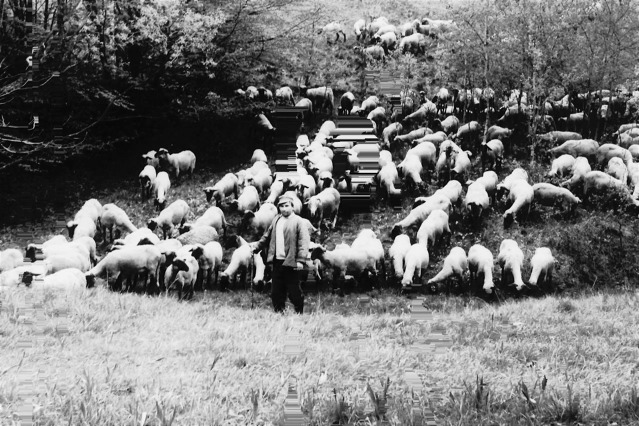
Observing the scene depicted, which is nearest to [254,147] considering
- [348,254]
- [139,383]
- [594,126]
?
[348,254]

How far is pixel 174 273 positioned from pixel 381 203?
6.57 metres

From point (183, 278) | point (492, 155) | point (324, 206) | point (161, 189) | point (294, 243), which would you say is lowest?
point (183, 278)

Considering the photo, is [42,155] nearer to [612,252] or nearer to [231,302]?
[231,302]

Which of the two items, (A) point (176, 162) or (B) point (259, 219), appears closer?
(B) point (259, 219)

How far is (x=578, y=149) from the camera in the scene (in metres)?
16.6

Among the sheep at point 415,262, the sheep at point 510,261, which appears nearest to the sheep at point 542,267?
the sheep at point 510,261

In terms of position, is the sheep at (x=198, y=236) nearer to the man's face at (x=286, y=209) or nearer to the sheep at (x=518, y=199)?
the man's face at (x=286, y=209)

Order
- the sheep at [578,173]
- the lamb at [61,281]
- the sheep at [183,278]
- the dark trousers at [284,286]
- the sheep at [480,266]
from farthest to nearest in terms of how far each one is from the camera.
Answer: the sheep at [578,173], the sheep at [480,266], the sheep at [183,278], the lamb at [61,281], the dark trousers at [284,286]

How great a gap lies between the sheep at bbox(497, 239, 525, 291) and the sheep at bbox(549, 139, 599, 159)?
5988 mm

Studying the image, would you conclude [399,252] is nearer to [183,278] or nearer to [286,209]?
[183,278]

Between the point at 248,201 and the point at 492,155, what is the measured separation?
24.9ft

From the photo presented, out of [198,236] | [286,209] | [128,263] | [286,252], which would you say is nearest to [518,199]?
[198,236]

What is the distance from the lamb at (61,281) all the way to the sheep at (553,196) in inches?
430

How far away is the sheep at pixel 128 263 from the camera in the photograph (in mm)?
10461
